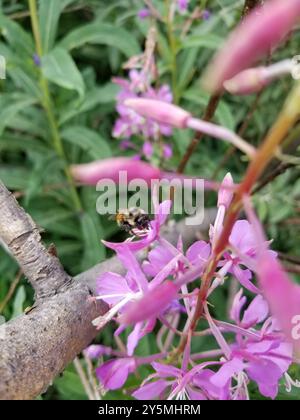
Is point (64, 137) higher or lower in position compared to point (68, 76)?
lower

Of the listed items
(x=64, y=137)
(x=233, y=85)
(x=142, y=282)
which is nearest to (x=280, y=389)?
(x=142, y=282)

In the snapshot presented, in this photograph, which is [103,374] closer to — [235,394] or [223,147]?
[235,394]

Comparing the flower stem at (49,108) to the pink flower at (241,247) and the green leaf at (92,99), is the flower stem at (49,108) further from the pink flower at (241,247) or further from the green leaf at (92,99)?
the pink flower at (241,247)

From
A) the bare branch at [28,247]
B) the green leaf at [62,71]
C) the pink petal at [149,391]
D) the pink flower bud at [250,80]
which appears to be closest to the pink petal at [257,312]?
the pink petal at [149,391]

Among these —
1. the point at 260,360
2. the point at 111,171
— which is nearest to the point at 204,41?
the point at 260,360

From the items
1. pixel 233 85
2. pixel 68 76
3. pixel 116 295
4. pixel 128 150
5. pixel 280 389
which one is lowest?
pixel 280 389

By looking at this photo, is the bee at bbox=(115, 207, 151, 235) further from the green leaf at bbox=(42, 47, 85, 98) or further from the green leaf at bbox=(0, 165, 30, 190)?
the green leaf at bbox=(0, 165, 30, 190)

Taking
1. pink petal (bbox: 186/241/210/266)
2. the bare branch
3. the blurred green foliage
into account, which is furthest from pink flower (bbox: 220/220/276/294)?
the blurred green foliage
